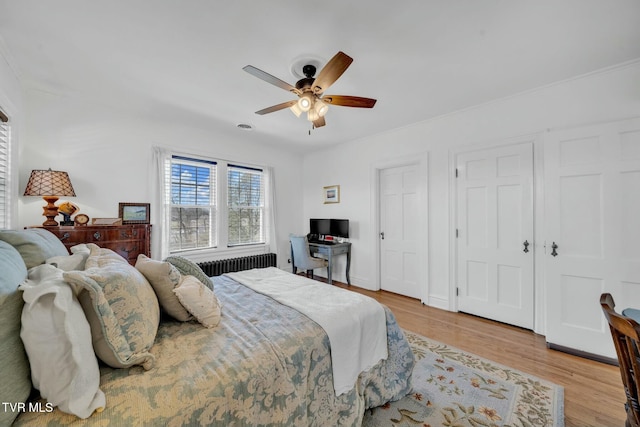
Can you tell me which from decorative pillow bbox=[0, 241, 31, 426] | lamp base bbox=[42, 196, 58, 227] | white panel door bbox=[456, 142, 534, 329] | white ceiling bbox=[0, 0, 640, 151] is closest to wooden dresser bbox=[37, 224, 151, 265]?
lamp base bbox=[42, 196, 58, 227]

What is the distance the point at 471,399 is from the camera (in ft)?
5.71

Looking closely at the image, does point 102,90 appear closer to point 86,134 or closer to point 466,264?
point 86,134

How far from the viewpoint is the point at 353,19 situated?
5.42 ft

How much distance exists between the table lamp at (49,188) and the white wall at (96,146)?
34 cm

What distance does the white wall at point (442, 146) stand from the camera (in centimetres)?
227

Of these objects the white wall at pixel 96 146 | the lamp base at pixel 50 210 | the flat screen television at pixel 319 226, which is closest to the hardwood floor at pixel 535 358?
the flat screen television at pixel 319 226

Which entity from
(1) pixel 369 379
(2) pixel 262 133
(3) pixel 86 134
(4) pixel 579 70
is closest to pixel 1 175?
(3) pixel 86 134

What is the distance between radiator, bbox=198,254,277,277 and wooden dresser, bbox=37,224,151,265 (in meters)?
1.01

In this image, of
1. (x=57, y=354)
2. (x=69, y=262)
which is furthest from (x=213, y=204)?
(x=57, y=354)

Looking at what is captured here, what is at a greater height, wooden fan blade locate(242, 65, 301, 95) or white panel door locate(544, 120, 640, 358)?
wooden fan blade locate(242, 65, 301, 95)

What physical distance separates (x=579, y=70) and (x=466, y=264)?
2.19 meters

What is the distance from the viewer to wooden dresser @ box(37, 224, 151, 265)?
235 centimetres

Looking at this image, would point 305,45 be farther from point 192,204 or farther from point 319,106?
point 192,204

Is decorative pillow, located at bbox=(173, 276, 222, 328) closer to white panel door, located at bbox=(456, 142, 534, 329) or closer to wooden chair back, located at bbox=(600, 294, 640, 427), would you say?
wooden chair back, located at bbox=(600, 294, 640, 427)
